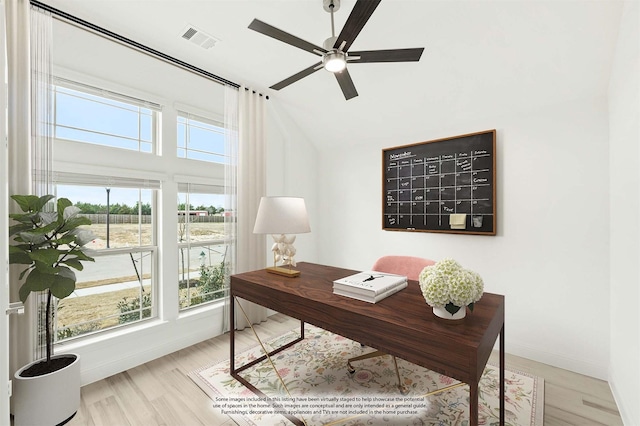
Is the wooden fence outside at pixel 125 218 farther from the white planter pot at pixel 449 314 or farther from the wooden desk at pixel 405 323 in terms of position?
the white planter pot at pixel 449 314

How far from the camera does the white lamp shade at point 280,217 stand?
1958 mm

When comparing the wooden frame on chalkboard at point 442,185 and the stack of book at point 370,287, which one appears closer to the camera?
the stack of book at point 370,287

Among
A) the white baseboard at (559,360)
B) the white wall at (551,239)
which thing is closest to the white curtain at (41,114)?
the white wall at (551,239)

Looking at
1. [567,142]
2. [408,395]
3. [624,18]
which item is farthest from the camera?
[567,142]

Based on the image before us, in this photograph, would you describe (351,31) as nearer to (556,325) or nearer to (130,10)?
(130,10)

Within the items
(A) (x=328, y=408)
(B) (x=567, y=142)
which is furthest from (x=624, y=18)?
(A) (x=328, y=408)

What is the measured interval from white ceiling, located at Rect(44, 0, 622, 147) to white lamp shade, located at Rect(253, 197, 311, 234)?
1372 millimetres

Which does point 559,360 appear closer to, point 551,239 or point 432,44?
point 551,239

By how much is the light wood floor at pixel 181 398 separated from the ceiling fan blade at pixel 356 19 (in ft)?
7.78

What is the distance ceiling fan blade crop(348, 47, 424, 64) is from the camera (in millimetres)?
1670

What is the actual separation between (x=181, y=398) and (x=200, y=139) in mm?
2316

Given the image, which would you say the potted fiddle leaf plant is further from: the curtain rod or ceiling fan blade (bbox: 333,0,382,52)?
ceiling fan blade (bbox: 333,0,382,52)

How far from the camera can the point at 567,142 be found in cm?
230

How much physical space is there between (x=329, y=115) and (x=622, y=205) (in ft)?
8.65
